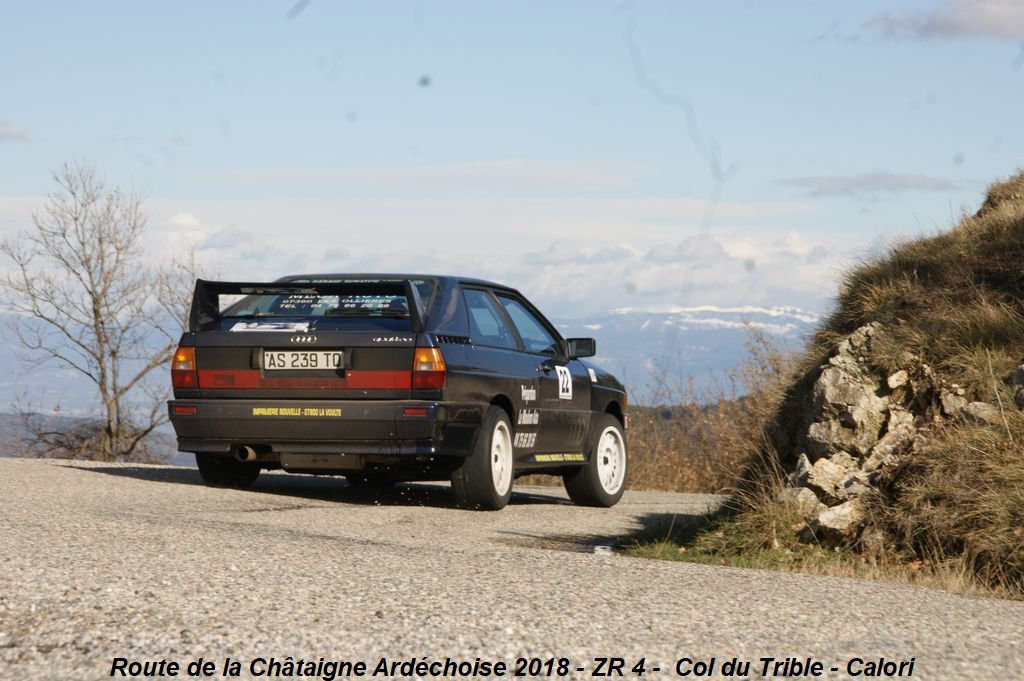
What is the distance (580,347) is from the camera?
12336mm

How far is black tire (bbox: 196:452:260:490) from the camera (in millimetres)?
11180

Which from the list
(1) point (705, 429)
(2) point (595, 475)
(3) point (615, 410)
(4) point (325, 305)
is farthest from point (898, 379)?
(1) point (705, 429)

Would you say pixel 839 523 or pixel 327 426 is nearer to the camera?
pixel 839 523

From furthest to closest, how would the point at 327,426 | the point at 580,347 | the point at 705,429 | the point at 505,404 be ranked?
the point at 705,429 → the point at 580,347 → the point at 505,404 → the point at 327,426

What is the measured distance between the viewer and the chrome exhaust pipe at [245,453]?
10406mm

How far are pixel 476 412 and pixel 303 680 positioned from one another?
5.95 meters

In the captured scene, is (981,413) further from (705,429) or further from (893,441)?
(705,429)

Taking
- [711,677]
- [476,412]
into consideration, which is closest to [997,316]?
[476,412]

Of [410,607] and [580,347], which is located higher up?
[580,347]

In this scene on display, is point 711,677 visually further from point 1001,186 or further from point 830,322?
point 1001,186

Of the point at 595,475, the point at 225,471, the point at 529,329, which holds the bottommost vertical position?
the point at 595,475

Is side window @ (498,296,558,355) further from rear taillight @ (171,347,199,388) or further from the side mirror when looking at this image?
rear taillight @ (171,347,199,388)

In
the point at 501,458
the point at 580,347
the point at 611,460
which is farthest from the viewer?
the point at 611,460

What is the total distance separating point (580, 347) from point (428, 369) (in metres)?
2.65
